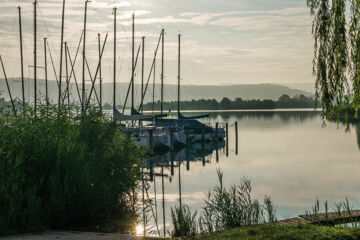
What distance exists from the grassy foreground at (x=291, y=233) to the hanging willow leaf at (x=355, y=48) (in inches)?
123

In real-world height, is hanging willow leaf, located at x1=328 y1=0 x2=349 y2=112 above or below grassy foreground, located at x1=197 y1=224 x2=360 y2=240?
above

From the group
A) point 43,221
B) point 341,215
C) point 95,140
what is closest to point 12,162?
point 43,221

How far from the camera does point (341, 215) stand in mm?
9508

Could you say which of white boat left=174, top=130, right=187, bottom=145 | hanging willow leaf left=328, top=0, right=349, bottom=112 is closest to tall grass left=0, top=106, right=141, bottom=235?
hanging willow leaf left=328, top=0, right=349, bottom=112

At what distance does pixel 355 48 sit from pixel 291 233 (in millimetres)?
4729

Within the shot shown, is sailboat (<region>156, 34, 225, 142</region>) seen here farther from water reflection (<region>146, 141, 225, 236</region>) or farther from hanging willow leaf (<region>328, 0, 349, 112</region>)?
hanging willow leaf (<region>328, 0, 349, 112</region>)

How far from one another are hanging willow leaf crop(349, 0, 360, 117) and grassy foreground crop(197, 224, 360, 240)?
123 inches

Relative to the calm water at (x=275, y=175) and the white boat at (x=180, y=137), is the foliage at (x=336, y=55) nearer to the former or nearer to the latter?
the calm water at (x=275, y=175)

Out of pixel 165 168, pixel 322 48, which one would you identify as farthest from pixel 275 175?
pixel 322 48

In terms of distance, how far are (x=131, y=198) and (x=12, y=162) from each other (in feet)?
14.4

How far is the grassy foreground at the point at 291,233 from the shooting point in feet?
24.6

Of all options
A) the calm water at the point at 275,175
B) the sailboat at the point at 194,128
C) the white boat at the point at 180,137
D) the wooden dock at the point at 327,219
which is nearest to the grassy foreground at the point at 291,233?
the wooden dock at the point at 327,219

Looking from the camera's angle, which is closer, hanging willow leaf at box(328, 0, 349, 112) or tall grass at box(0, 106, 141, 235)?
tall grass at box(0, 106, 141, 235)

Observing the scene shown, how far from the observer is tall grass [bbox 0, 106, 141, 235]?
358 inches
